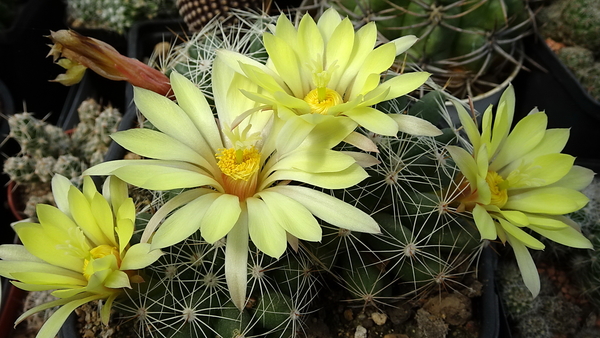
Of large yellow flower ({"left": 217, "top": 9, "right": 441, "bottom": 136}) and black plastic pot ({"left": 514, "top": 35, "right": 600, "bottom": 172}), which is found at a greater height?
large yellow flower ({"left": 217, "top": 9, "right": 441, "bottom": 136})

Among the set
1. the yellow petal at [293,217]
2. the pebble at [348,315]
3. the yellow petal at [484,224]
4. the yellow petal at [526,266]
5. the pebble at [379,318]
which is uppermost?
the yellow petal at [293,217]

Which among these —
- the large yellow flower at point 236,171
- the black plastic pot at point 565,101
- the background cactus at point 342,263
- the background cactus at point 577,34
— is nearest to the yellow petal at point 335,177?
the large yellow flower at point 236,171

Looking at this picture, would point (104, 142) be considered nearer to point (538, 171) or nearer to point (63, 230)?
point (63, 230)

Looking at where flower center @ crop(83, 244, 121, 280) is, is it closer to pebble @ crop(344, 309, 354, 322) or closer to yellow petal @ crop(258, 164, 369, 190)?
yellow petal @ crop(258, 164, 369, 190)

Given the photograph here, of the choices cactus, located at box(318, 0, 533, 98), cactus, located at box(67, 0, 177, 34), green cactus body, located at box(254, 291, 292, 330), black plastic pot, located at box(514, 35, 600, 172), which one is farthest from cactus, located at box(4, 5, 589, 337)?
cactus, located at box(67, 0, 177, 34)

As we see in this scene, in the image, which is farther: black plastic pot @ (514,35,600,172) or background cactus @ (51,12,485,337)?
black plastic pot @ (514,35,600,172)

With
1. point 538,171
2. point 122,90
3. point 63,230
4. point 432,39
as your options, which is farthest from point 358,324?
point 122,90

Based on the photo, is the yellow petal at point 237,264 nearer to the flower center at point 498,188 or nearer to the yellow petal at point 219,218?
the yellow petal at point 219,218
